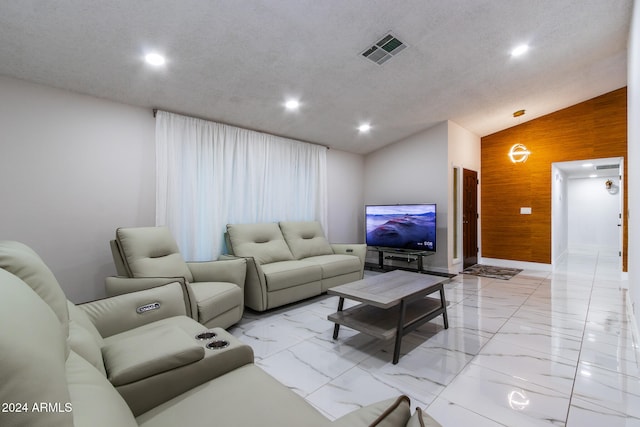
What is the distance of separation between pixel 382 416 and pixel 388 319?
1.89m

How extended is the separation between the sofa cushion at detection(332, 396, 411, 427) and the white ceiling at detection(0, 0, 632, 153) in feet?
8.23

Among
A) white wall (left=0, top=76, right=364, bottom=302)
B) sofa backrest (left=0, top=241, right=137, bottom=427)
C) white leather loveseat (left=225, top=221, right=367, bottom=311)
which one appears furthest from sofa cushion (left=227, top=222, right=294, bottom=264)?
sofa backrest (left=0, top=241, right=137, bottom=427)

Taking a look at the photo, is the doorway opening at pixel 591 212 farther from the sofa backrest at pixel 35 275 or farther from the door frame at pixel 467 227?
the sofa backrest at pixel 35 275

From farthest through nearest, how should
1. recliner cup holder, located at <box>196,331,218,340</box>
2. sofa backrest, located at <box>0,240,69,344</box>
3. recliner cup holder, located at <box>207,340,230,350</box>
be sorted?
recliner cup holder, located at <box>196,331,218,340</box> < recliner cup holder, located at <box>207,340,230,350</box> < sofa backrest, located at <box>0,240,69,344</box>

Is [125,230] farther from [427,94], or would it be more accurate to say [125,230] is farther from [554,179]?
[554,179]

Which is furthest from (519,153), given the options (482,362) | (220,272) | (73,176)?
(73,176)

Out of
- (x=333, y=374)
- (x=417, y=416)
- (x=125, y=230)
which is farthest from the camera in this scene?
(x=125, y=230)

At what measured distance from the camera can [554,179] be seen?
18.0 feet

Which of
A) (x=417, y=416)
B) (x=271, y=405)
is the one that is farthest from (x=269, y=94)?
(x=417, y=416)

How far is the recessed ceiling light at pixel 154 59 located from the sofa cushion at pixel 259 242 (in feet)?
6.19

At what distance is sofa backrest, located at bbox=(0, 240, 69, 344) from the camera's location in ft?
3.16

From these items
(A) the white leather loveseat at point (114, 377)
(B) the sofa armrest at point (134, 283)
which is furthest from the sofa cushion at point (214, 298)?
(A) the white leather loveseat at point (114, 377)

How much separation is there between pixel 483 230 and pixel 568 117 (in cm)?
247

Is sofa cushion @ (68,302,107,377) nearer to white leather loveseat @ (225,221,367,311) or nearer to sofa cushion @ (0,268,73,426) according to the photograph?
sofa cushion @ (0,268,73,426)
